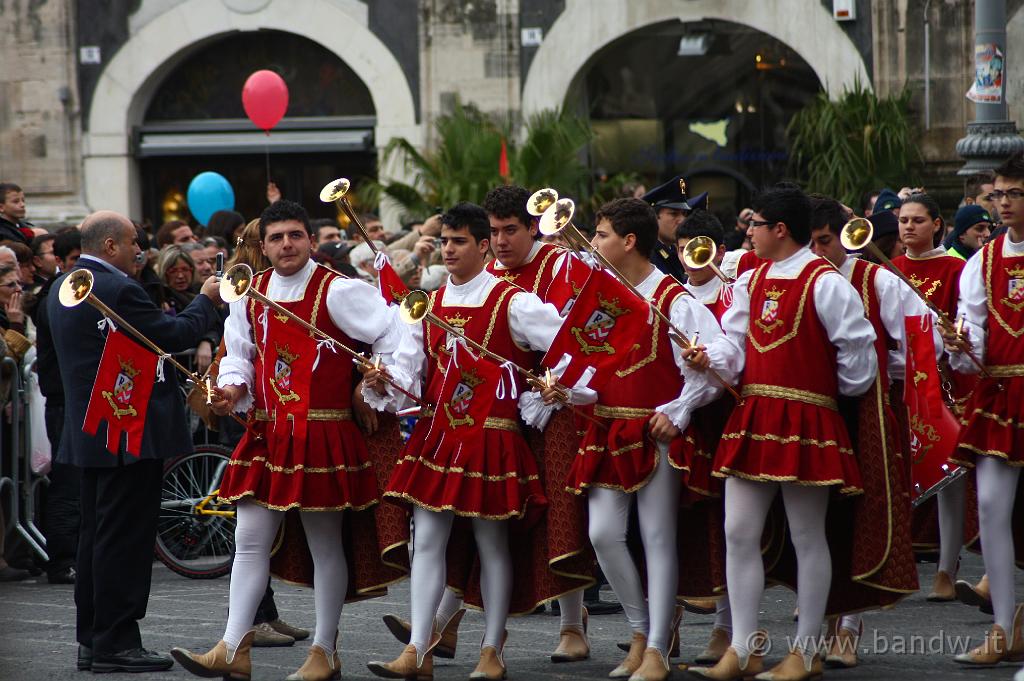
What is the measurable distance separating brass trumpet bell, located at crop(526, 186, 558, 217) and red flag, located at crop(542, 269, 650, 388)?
36cm

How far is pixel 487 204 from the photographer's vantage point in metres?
7.44

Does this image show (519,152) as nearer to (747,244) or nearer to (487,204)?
(747,244)

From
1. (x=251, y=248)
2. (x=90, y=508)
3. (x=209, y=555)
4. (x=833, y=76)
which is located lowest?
(x=209, y=555)

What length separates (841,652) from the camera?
23.4ft

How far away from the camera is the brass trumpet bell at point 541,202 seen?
688cm

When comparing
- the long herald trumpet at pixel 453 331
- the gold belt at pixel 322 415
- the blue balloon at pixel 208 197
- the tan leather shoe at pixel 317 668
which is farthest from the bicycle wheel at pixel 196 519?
the blue balloon at pixel 208 197

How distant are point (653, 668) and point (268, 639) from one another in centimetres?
215

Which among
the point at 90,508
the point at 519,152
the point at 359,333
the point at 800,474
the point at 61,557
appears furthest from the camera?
the point at 519,152

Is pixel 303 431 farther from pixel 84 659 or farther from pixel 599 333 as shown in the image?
pixel 84 659

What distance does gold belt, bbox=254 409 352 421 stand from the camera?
705 centimetres

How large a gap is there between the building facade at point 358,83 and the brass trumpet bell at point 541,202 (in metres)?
13.0

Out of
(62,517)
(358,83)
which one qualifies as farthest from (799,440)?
(358,83)

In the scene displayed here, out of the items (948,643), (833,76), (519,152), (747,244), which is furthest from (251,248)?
(833,76)

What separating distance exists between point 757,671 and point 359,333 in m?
2.15
